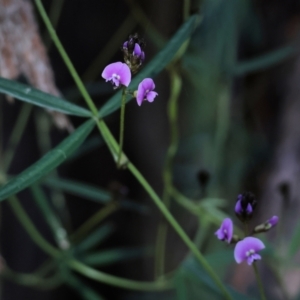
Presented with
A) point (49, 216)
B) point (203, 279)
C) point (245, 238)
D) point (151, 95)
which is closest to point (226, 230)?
point (245, 238)

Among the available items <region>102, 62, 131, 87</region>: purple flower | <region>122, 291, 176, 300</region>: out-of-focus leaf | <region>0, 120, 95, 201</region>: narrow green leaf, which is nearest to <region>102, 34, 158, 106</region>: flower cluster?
<region>102, 62, 131, 87</region>: purple flower

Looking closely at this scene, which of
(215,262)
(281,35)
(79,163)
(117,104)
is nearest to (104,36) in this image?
(79,163)

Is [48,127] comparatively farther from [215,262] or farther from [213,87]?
[215,262]

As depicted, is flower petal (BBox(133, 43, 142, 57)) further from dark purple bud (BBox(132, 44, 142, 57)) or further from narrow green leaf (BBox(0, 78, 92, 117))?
narrow green leaf (BBox(0, 78, 92, 117))

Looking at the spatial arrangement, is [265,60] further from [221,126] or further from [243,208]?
[243,208]

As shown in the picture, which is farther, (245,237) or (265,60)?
(265,60)

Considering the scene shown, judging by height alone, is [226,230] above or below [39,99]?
below

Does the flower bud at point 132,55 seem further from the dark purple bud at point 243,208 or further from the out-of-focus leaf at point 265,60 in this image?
the out-of-focus leaf at point 265,60

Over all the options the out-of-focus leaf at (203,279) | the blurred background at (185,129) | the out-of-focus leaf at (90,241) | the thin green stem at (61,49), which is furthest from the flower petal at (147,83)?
the out-of-focus leaf at (90,241)
